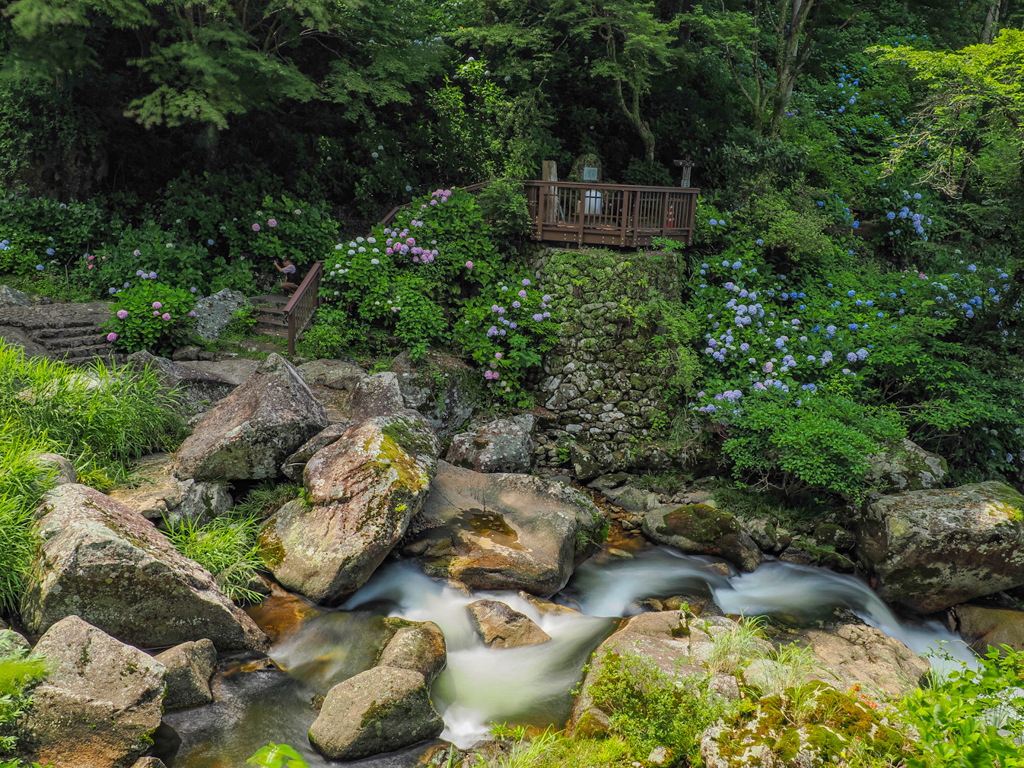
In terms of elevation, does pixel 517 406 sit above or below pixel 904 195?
below

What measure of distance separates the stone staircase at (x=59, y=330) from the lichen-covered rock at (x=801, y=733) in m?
9.67

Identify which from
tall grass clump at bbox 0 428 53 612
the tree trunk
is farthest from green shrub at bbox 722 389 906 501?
the tree trunk

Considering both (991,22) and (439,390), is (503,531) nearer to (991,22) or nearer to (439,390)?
(439,390)

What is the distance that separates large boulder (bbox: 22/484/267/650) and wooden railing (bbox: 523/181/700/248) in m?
8.22

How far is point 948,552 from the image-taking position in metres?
8.27

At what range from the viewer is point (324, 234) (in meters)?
13.5

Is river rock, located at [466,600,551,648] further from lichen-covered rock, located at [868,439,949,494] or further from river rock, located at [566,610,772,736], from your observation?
lichen-covered rock, located at [868,439,949,494]

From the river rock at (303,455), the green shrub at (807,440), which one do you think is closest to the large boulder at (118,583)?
the river rock at (303,455)

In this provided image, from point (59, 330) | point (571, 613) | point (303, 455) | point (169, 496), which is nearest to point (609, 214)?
point (303, 455)

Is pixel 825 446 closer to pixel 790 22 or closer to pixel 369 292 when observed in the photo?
pixel 369 292

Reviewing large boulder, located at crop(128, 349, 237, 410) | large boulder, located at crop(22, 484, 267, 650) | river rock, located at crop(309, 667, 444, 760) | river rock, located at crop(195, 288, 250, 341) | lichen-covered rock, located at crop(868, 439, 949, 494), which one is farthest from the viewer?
river rock, located at crop(195, 288, 250, 341)

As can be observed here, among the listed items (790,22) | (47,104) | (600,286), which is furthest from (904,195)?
(47,104)

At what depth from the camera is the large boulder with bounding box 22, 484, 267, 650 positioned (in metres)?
5.49

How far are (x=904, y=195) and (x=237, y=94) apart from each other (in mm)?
13225
